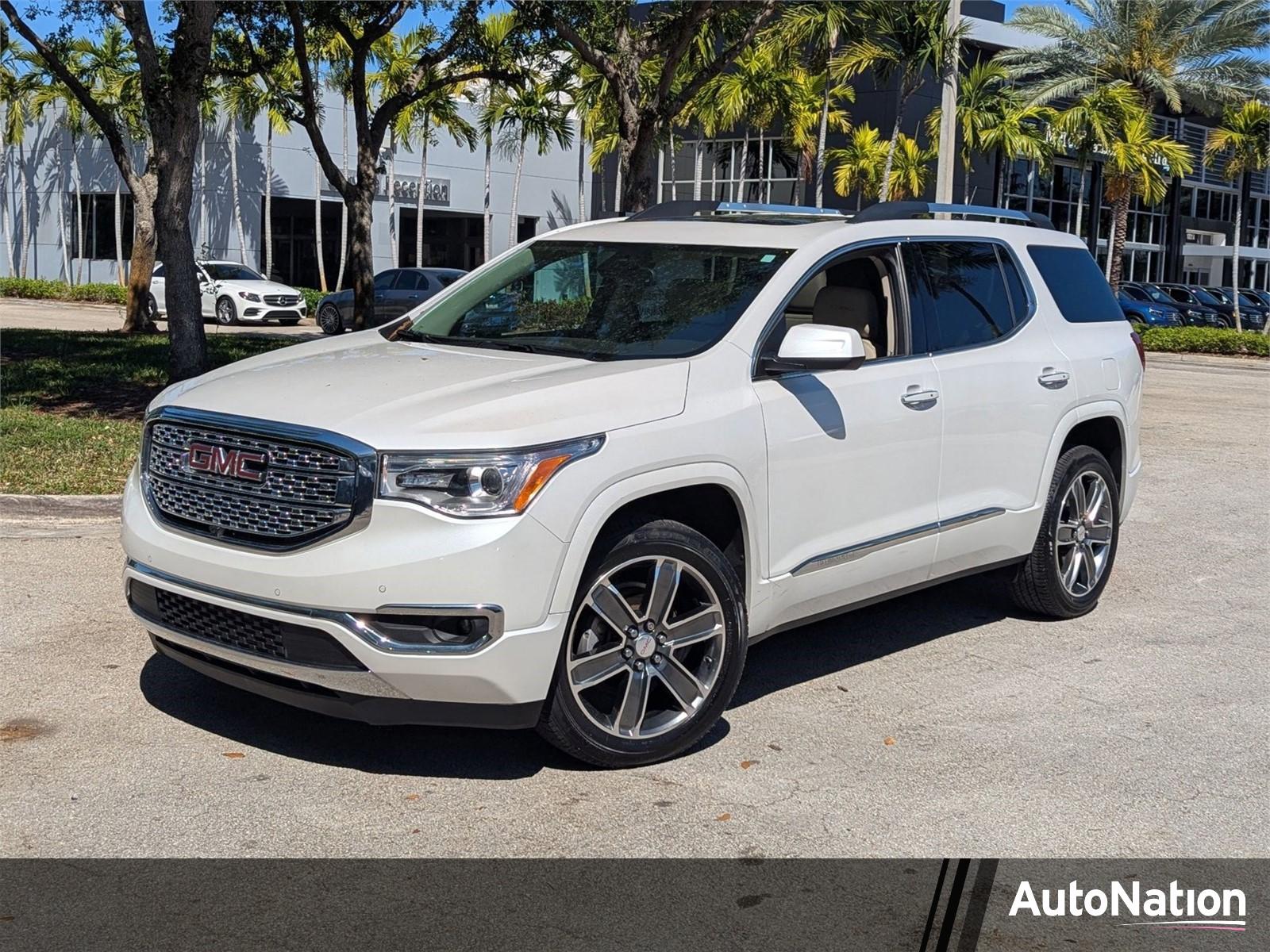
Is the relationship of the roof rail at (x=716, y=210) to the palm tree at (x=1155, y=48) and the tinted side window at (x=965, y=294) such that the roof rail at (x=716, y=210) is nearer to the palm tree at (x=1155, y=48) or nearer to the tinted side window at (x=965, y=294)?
the tinted side window at (x=965, y=294)

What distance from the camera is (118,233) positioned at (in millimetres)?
45375

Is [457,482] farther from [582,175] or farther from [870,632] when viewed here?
[582,175]

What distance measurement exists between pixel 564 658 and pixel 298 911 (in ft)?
4.18

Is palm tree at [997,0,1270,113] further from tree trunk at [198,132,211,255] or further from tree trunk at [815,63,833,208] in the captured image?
tree trunk at [198,132,211,255]

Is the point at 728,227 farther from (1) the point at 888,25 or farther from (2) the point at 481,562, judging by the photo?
(1) the point at 888,25

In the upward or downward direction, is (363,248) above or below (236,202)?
below

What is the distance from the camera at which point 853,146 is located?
40.6 meters

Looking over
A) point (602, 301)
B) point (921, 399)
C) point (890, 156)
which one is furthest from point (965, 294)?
point (890, 156)

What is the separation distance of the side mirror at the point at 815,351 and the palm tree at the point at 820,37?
2396 centimetres

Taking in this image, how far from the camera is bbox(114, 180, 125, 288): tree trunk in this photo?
45531mm

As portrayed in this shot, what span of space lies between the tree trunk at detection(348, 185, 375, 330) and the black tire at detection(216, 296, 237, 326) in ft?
36.3

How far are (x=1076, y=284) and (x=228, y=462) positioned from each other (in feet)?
15.3

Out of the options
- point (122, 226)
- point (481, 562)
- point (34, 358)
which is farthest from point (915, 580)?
point (122, 226)

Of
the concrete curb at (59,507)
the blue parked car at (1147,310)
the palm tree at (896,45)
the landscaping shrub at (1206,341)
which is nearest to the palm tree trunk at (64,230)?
the palm tree at (896,45)
